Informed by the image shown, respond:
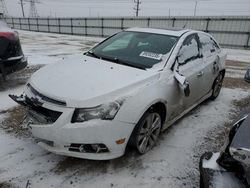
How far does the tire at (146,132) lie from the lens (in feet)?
8.75

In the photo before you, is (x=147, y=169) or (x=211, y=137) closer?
(x=147, y=169)

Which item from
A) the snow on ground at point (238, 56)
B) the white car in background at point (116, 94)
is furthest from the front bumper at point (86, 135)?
the snow on ground at point (238, 56)

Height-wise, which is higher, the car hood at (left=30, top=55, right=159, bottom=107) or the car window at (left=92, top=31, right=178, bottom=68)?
the car window at (left=92, top=31, right=178, bottom=68)

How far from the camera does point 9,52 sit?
480cm

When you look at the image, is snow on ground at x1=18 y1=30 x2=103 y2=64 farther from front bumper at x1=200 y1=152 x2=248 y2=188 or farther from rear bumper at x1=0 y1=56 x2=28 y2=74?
front bumper at x1=200 y1=152 x2=248 y2=188

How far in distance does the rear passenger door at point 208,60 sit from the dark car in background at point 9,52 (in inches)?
152

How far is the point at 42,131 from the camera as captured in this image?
95.7 inches

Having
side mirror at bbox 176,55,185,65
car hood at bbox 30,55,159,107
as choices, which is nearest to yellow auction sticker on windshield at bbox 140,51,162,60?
side mirror at bbox 176,55,185,65

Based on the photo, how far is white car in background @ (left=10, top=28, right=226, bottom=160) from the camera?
2.34 metres

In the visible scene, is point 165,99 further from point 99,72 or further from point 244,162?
point 244,162

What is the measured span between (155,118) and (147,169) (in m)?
0.65

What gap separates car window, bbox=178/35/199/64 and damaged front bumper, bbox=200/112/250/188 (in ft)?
5.45

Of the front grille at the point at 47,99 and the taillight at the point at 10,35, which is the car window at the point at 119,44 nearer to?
the front grille at the point at 47,99

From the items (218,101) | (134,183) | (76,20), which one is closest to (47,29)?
(76,20)
